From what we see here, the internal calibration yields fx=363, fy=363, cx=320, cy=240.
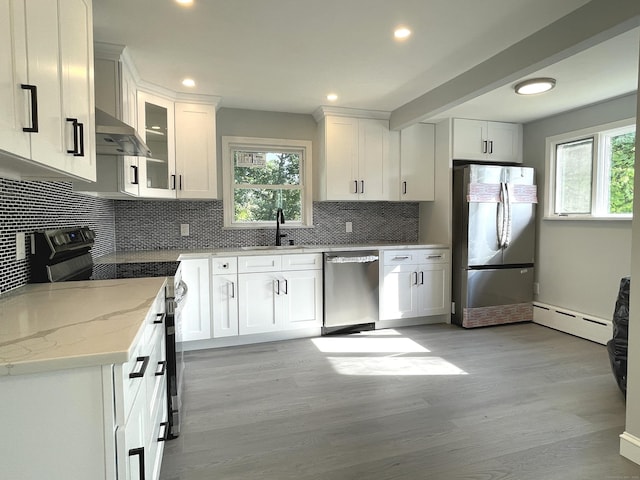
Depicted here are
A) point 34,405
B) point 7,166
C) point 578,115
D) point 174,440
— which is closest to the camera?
point 34,405

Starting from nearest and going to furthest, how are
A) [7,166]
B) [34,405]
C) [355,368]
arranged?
[34,405], [7,166], [355,368]

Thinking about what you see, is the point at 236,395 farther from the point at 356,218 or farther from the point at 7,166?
the point at 356,218

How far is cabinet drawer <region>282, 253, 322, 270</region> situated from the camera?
3609 mm

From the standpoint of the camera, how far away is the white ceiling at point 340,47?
206 cm

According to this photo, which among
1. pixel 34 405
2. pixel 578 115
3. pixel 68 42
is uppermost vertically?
pixel 578 115

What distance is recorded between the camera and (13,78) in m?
1.02

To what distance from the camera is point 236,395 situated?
2.52 meters

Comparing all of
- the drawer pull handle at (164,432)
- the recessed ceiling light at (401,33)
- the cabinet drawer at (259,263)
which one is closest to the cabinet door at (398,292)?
the cabinet drawer at (259,263)

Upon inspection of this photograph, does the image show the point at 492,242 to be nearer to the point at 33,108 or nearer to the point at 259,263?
the point at 259,263

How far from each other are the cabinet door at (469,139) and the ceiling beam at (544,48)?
86 centimetres

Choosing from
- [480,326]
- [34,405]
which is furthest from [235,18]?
[480,326]

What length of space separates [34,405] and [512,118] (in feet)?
15.5

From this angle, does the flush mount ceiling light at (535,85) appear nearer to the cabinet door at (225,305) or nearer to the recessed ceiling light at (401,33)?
the recessed ceiling light at (401,33)

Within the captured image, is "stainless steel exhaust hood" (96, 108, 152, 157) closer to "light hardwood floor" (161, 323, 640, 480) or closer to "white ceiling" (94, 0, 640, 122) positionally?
"white ceiling" (94, 0, 640, 122)
